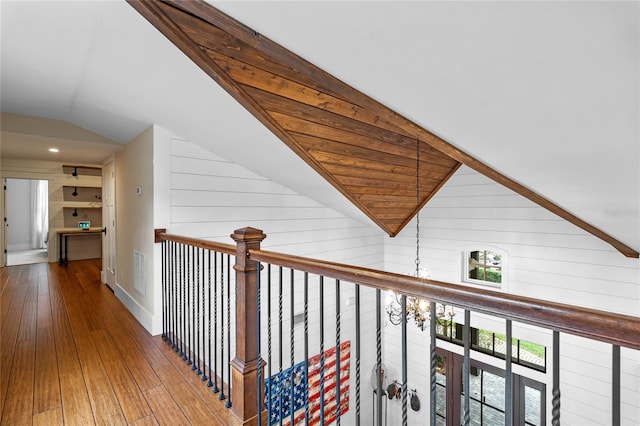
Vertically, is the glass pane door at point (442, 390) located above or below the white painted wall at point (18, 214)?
below

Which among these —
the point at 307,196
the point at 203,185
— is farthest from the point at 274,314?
the point at 203,185

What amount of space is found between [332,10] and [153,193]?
2.71 meters

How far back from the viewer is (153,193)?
125 inches

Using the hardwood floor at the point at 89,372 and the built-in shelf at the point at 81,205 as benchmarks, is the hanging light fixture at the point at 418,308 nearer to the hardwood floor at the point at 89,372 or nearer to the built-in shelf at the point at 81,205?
the hardwood floor at the point at 89,372

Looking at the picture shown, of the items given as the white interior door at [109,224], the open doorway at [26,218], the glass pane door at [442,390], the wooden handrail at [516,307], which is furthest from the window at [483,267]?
the open doorway at [26,218]

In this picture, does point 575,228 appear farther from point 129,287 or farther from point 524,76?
point 129,287

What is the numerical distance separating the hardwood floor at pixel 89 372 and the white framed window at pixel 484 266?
13.3 ft

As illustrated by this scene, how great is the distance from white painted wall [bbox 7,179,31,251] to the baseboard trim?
6231 mm

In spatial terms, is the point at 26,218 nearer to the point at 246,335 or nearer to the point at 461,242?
the point at 246,335

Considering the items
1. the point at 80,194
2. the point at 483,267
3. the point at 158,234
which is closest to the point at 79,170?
the point at 80,194

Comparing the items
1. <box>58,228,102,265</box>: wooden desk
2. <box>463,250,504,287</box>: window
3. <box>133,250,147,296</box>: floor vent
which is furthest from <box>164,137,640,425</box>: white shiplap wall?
<box>58,228,102,265</box>: wooden desk

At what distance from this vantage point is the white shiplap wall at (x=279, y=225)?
3432 mm

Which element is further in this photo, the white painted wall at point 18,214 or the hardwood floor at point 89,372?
the white painted wall at point 18,214

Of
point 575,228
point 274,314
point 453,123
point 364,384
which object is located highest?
point 453,123
